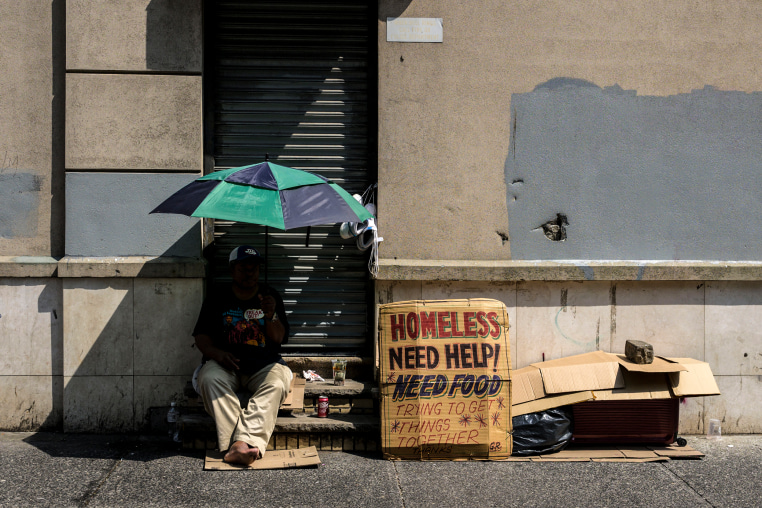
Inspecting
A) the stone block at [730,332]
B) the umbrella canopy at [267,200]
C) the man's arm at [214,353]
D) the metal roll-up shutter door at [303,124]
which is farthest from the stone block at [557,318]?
the man's arm at [214,353]

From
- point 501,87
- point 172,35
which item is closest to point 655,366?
point 501,87

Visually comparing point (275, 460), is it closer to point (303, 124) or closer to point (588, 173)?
point (303, 124)

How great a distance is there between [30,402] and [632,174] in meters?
5.30

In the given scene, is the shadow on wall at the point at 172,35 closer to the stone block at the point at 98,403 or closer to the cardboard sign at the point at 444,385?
the stone block at the point at 98,403

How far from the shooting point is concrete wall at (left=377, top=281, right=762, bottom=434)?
17.3 feet

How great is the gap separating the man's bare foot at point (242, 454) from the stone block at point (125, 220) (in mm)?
1619

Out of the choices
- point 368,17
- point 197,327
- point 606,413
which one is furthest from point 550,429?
point 368,17

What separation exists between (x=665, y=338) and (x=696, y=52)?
2.40 m

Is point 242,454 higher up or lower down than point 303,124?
lower down

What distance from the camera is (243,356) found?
480cm

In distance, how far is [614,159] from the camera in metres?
5.32

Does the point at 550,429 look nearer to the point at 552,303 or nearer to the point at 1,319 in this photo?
the point at 552,303

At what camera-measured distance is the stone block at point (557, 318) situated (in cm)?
528

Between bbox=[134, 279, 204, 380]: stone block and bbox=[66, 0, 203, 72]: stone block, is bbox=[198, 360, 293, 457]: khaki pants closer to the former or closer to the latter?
bbox=[134, 279, 204, 380]: stone block
